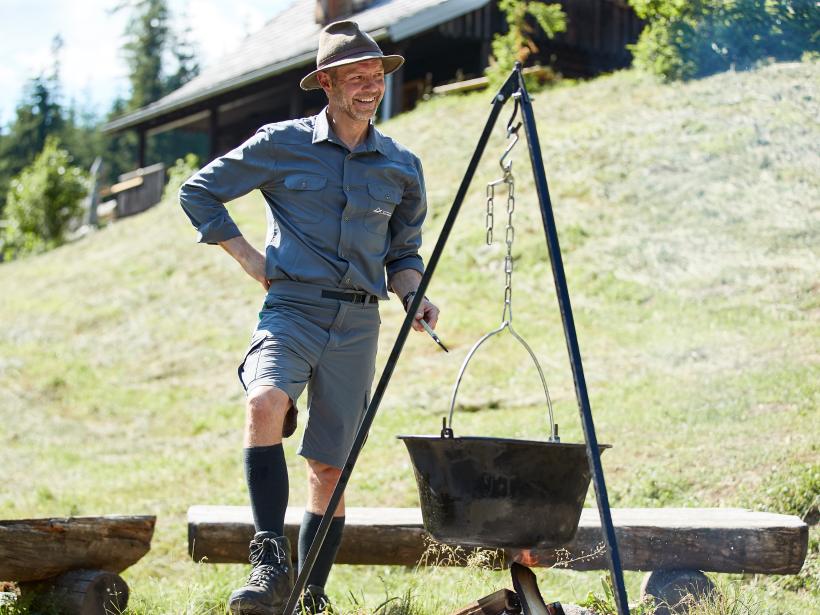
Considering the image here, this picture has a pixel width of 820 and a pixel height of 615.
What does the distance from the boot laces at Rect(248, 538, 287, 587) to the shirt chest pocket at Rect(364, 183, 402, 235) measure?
121 centimetres

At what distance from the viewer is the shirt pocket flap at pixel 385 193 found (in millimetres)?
4006

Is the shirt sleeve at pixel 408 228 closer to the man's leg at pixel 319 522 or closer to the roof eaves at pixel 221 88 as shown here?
the man's leg at pixel 319 522

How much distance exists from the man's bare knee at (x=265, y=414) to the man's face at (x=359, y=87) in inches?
42.0

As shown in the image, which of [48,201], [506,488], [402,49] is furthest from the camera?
[48,201]

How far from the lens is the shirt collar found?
3975mm

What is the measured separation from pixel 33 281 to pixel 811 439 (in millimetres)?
13973

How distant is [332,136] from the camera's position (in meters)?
3.99

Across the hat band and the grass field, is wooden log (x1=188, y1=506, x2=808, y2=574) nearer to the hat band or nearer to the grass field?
the grass field

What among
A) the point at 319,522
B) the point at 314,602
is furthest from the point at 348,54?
the point at 314,602

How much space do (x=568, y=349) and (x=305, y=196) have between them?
1308 millimetres

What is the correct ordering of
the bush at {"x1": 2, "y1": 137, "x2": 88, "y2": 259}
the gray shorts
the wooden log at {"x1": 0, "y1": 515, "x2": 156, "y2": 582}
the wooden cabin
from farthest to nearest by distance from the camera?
the bush at {"x1": 2, "y1": 137, "x2": 88, "y2": 259} → the wooden cabin → the wooden log at {"x1": 0, "y1": 515, "x2": 156, "y2": 582} → the gray shorts

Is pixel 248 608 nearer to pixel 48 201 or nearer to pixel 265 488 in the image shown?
pixel 265 488

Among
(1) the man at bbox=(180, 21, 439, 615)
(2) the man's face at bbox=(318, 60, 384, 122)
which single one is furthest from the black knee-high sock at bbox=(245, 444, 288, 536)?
(2) the man's face at bbox=(318, 60, 384, 122)

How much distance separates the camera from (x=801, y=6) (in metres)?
11.7
